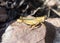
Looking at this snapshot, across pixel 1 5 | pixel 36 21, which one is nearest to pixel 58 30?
pixel 36 21

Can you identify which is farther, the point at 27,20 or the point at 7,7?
the point at 7,7

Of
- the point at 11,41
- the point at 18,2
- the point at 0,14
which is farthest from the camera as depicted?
the point at 18,2

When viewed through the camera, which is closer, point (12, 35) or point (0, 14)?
point (12, 35)

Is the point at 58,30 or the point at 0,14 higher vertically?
the point at 0,14

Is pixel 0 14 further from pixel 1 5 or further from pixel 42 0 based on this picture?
pixel 42 0

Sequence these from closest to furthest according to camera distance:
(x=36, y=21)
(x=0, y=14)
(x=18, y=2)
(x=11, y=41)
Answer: (x=11, y=41), (x=36, y=21), (x=0, y=14), (x=18, y=2)

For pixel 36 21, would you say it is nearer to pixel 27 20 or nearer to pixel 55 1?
pixel 27 20

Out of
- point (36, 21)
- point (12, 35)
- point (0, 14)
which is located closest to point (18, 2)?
point (0, 14)

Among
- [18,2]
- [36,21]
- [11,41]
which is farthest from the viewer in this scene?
[18,2]

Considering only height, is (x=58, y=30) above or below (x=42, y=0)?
below
